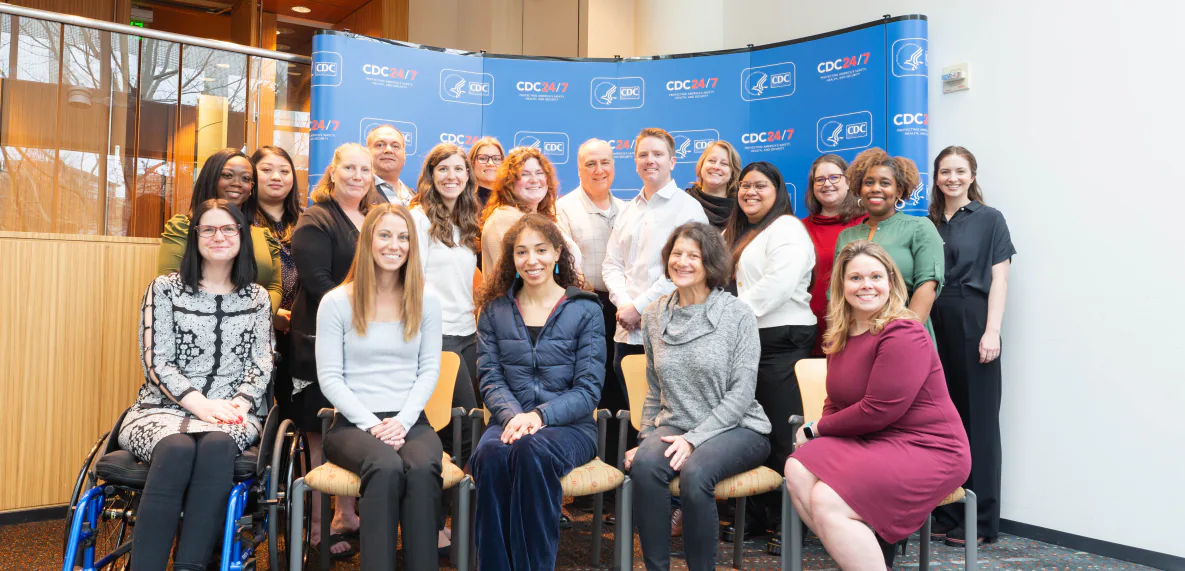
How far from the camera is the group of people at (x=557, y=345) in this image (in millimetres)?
2738

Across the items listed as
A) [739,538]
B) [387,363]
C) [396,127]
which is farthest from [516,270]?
[396,127]

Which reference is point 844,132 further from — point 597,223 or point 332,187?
point 332,187

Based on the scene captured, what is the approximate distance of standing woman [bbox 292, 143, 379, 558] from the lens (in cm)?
337

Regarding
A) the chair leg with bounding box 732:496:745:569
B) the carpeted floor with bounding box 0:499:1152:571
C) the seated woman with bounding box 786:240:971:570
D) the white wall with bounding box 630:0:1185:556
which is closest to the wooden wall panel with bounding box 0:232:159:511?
the carpeted floor with bounding box 0:499:1152:571

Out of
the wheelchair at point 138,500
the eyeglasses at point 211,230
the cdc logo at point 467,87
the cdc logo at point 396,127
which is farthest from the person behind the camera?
the cdc logo at point 467,87

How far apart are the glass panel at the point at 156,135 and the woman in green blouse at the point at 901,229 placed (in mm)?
3881

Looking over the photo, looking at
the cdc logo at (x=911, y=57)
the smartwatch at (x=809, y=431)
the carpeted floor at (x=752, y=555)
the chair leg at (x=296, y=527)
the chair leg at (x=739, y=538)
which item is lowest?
the carpeted floor at (x=752, y=555)

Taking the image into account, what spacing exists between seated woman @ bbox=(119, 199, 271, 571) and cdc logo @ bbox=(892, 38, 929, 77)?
3.50 m

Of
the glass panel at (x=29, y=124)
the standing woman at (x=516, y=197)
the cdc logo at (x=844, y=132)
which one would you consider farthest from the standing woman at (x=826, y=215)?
the glass panel at (x=29, y=124)

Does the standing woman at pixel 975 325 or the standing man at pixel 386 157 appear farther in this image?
the standing man at pixel 386 157

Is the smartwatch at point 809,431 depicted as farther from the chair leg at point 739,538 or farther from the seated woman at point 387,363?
the seated woman at point 387,363

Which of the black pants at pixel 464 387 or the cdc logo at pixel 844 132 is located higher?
the cdc logo at pixel 844 132

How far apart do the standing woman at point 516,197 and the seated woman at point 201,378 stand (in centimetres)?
103

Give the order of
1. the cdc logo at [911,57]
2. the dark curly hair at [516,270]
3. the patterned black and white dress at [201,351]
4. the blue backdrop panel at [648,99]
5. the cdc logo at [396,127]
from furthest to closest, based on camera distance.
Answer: the cdc logo at [396,127], the blue backdrop panel at [648,99], the cdc logo at [911,57], the dark curly hair at [516,270], the patterned black and white dress at [201,351]
